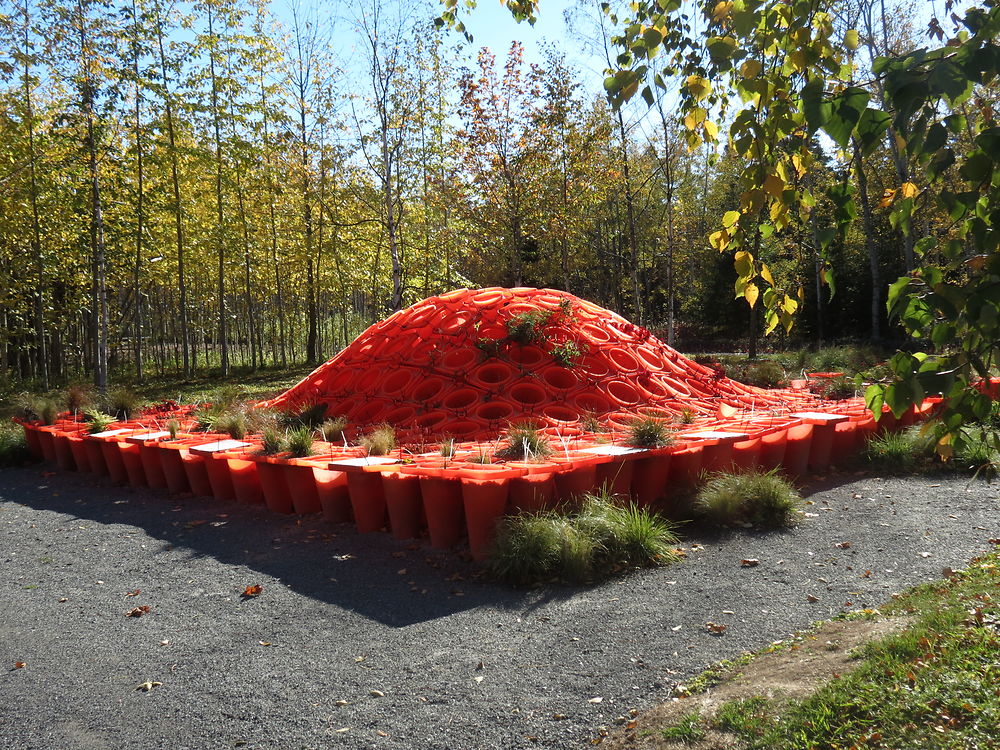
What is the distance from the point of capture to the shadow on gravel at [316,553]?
11.8 feet

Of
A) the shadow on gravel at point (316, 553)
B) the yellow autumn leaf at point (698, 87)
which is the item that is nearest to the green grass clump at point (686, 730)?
the shadow on gravel at point (316, 553)

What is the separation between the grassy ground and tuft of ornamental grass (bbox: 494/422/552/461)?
2.53 metres

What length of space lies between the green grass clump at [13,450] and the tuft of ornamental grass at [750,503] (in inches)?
263

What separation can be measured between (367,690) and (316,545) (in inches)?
70.5

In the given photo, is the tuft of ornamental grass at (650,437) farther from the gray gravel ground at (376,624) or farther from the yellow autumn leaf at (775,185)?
the yellow autumn leaf at (775,185)

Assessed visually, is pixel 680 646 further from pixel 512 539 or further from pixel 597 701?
pixel 512 539

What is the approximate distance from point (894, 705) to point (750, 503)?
7.75 feet

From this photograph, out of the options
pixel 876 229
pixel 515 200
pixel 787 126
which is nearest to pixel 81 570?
pixel 787 126

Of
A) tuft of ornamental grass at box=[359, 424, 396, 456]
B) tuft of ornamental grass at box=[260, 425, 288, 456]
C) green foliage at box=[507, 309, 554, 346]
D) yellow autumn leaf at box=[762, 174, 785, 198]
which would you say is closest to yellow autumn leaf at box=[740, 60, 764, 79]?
yellow autumn leaf at box=[762, 174, 785, 198]

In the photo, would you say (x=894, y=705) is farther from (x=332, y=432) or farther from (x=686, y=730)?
(x=332, y=432)

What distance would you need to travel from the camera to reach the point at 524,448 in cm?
495

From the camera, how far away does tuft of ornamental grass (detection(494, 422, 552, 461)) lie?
489cm

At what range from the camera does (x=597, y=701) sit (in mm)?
2609

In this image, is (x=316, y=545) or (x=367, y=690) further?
(x=316, y=545)
